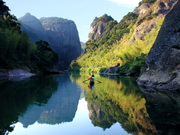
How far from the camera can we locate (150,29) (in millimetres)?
116000

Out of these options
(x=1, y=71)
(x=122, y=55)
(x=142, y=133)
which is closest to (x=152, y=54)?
(x=142, y=133)

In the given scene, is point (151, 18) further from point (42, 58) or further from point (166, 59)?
point (166, 59)

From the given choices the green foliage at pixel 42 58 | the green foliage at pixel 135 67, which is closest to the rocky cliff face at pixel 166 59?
the green foliage at pixel 135 67

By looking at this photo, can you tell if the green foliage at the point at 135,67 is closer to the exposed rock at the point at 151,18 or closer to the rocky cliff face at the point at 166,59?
Answer: the rocky cliff face at the point at 166,59

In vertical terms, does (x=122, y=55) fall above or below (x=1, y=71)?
above

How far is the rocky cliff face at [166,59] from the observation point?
25.7 metres

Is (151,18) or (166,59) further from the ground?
(151,18)

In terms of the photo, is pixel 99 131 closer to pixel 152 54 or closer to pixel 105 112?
pixel 105 112

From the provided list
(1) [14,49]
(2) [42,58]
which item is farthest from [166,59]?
(2) [42,58]

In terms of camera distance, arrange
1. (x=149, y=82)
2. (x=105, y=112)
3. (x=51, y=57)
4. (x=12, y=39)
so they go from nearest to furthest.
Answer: (x=105, y=112), (x=149, y=82), (x=12, y=39), (x=51, y=57)

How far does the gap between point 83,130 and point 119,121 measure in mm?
2417

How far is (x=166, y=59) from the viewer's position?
27891 millimetres

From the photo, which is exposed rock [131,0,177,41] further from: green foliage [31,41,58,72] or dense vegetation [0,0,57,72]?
dense vegetation [0,0,57,72]

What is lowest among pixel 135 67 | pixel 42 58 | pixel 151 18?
pixel 135 67
